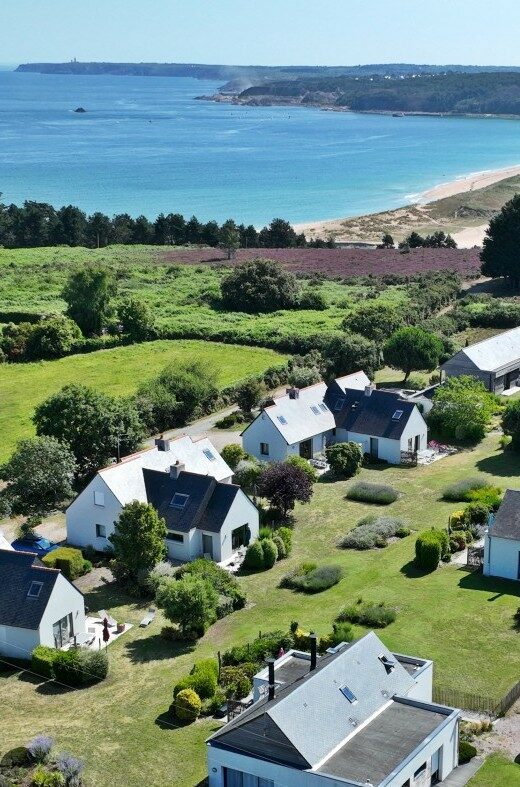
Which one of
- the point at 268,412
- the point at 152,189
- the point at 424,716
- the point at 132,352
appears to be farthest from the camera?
the point at 152,189

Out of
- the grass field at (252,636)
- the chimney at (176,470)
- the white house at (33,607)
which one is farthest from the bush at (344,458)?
the white house at (33,607)

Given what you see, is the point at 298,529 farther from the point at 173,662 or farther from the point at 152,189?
the point at 152,189

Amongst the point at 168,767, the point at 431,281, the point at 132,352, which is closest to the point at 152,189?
the point at 431,281

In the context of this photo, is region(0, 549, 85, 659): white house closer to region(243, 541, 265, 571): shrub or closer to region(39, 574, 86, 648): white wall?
region(39, 574, 86, 648): white wall

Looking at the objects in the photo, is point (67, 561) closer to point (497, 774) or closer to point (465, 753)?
point (465, 753)

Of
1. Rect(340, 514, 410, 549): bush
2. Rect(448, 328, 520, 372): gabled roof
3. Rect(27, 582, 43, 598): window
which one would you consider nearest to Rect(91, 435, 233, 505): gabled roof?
Rect(340, 514, 410, 549): bush
